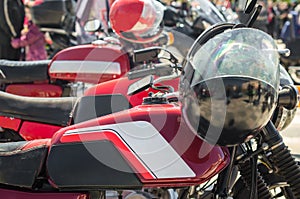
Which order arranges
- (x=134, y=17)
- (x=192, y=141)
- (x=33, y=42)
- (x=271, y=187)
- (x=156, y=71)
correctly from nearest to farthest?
(x=192, y=141) < (x=271, y=187) < (x=156, y=71) < (x=134, y=17) < (x=33, y=42)

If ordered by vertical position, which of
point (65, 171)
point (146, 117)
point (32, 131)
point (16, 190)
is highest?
point (146, 117)

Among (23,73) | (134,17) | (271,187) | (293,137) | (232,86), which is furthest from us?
(293,137)

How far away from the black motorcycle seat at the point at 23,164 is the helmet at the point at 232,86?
58 centimetres

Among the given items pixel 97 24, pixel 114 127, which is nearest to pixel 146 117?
pixel 114 127

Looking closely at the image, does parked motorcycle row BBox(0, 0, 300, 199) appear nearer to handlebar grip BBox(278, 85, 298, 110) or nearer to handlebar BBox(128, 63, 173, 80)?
handlebar grip BBox(278, 85, 298, 110)

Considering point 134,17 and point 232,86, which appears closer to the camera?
point 232,86

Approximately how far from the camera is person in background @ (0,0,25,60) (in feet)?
22.2

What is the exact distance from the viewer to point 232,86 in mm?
1529

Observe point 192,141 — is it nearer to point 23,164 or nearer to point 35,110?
point 23,164

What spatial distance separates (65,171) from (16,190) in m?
0.24

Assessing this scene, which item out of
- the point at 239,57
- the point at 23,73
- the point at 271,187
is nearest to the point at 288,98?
the point at 239,57

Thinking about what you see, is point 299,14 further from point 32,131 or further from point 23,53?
point 32,131

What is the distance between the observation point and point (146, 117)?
1.79 meters

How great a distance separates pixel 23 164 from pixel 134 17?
180 centimetres
